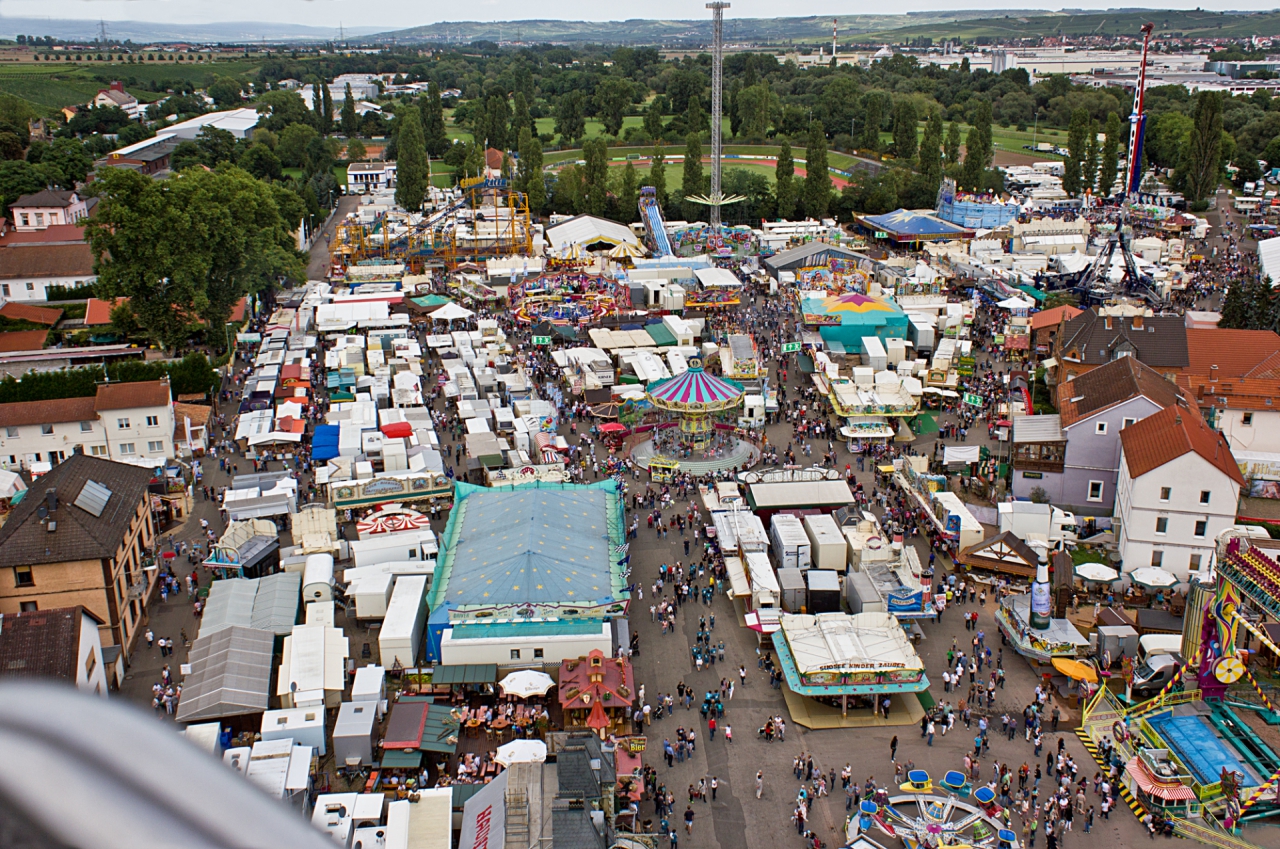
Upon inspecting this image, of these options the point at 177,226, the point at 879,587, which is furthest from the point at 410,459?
the point at 177,226

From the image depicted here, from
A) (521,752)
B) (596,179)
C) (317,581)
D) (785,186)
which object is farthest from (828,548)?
(596,179)

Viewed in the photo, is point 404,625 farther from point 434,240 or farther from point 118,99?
point 118,99

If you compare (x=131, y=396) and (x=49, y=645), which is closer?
(x=49, y=645)

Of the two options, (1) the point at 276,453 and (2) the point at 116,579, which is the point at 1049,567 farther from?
(1) the point at 276,453

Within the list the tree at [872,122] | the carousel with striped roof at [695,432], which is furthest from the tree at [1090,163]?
the carousel with striped roof at [695,432]

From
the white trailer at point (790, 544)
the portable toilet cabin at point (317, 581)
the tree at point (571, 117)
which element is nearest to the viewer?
the portable toilet cabin at point (317, 581)

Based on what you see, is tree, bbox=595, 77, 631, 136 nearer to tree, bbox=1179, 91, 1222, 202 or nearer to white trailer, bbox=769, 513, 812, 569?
tree, bbox=1179, 91, 1222, 202

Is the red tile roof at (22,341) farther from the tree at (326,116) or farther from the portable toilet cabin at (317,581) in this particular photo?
the tree at (326,116)
